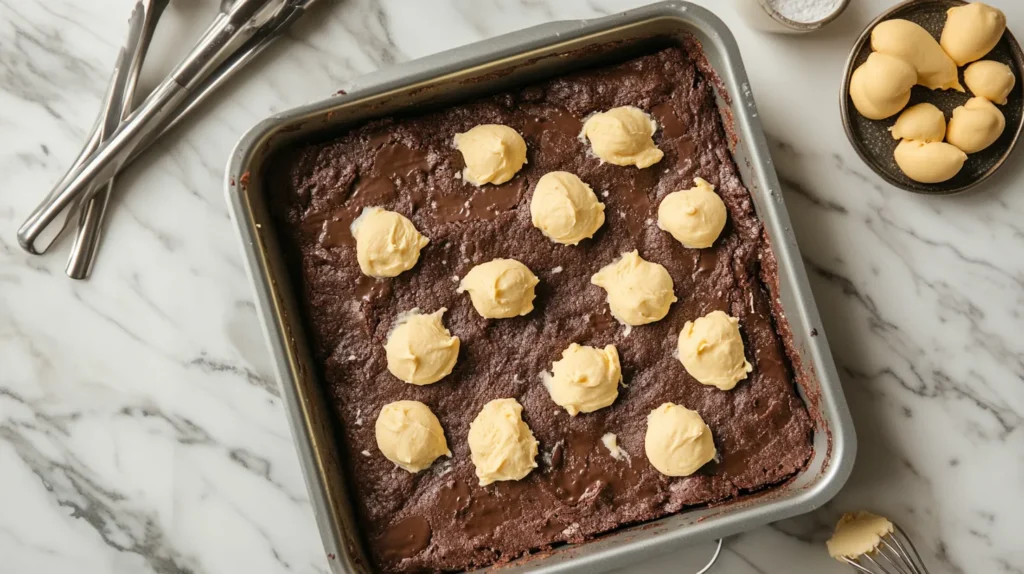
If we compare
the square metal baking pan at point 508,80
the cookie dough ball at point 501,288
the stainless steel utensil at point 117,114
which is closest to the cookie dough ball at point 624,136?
the square metal baking pan at point 508,80

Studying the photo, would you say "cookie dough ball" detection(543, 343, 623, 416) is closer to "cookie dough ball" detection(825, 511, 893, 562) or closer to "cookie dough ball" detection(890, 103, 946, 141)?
"cookie dough ball" detection(825, 511, 893, 562)

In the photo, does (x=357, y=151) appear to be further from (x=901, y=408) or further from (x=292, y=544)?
(x=901, y=408)

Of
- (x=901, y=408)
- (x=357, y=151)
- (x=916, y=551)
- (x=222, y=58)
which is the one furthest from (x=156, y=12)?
(x=916, y=551)

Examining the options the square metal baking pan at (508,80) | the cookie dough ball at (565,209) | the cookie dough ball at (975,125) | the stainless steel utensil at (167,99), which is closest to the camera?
the square metal baking pan at (508,80)

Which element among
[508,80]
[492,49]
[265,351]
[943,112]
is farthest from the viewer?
[265,351]

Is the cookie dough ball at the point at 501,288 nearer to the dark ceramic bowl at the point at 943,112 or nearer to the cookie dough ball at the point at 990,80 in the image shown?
the dark ceramic bowl at the point at 943,112

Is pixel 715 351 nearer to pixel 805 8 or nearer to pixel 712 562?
pixel 712 562

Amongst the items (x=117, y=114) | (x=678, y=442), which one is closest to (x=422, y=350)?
(x=678, y=442)

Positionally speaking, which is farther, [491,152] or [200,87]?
[200,87]
